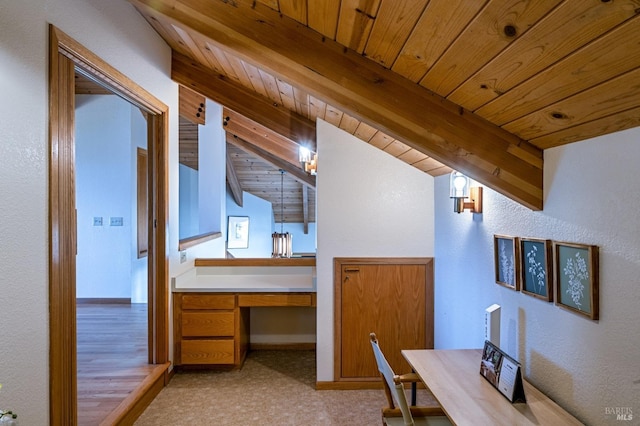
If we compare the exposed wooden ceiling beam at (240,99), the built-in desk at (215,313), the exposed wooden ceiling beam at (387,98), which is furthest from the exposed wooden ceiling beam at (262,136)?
the exposed wooden ceiling beam at (387,98)

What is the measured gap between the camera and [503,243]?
1965 millimetres

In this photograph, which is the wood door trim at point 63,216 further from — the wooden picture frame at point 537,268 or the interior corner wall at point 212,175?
the interior corner wall at point 212,175

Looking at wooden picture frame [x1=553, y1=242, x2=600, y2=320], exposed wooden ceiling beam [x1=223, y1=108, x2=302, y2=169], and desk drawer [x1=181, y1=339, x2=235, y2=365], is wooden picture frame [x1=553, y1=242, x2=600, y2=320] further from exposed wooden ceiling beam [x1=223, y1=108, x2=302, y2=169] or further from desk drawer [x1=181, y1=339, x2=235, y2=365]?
exposed wooden ceiling beam [x1=223, y1=108, x2=302, y2=169]

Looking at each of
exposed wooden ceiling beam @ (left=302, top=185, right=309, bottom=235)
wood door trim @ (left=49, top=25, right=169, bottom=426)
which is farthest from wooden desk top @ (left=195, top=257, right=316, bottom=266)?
exposed wooden ceiling beam @ (left=302, top=185, right=309, bottom=235)

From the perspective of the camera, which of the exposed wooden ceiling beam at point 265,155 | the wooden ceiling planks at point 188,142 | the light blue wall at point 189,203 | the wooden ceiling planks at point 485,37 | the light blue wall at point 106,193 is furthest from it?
the light blue wall at point 189,203

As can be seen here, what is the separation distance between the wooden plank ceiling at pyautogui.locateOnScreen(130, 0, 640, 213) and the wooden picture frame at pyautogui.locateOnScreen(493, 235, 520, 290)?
27cm

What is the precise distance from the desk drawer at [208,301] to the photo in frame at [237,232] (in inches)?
164

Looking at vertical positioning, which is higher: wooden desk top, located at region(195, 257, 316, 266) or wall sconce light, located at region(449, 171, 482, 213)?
wall sconce light, located at region(449, 171, 482, 213)

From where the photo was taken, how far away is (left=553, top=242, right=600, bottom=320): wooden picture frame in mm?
1320

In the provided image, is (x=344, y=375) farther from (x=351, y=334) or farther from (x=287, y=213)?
(x=287, y=213)

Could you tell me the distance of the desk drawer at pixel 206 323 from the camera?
128 inches

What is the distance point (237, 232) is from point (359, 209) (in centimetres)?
497

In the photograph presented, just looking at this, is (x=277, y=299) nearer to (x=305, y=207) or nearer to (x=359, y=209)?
(x=359, y=209)

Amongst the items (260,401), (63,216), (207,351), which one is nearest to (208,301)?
(207,351)
